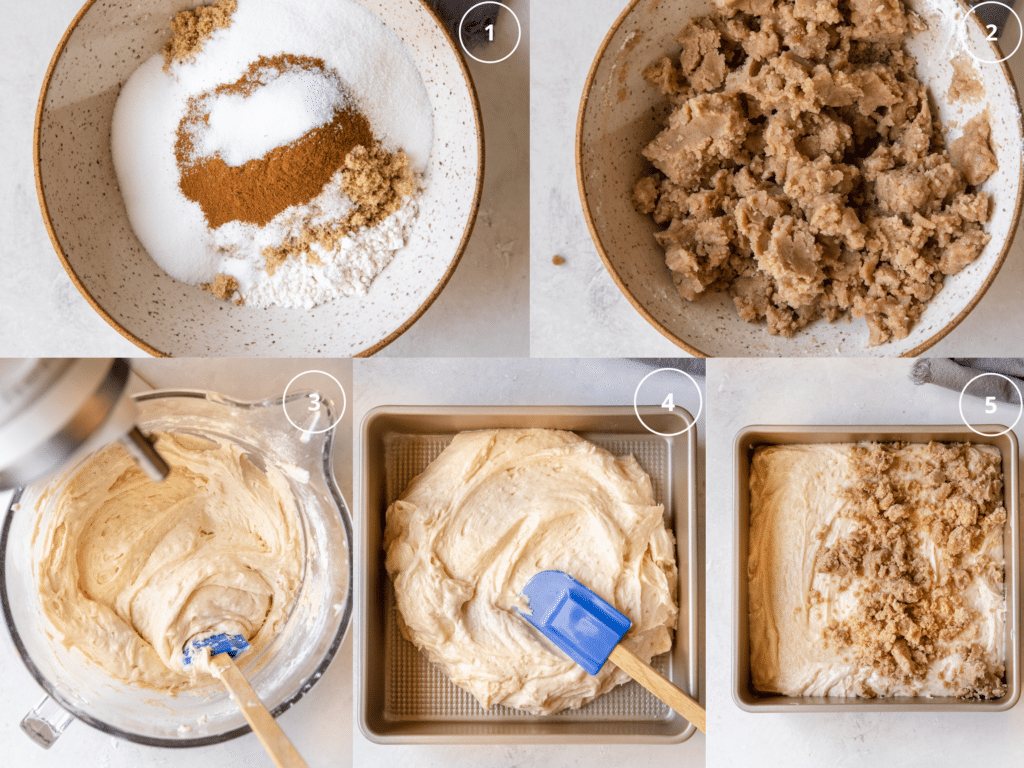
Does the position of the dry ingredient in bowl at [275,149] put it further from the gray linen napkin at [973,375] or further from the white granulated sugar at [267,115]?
the gray linen napkin at [973,375]

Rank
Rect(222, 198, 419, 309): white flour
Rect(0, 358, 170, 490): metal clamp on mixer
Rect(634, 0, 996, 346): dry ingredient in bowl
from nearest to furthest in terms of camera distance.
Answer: Rect(0, 358, 170, 490): metal clamp on mixer < Rect(634, 0, 996, 346): dry ingredient in bowl < Rect(222, 198, 419, 309): white flour

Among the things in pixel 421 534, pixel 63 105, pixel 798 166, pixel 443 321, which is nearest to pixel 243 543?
pixel 421 534

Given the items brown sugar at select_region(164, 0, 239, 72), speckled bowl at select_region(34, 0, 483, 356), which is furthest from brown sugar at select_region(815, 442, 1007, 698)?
brown sugar at select_region(164, 0, 239, 72)

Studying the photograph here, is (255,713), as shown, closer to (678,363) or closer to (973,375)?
(678,363)

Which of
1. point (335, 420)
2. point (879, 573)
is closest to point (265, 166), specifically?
point (335, 420)

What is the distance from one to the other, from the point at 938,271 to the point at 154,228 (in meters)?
0.90

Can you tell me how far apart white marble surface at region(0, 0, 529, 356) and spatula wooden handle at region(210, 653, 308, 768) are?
1.35 ft

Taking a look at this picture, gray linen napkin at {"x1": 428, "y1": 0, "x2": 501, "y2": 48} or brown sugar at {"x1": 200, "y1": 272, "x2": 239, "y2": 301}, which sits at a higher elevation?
gray linen napkin at {"x1": 428, "y1": 0, "x2": 501, "y2": 48}

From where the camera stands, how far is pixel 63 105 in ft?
2.65

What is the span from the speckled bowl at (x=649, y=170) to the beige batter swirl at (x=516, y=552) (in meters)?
0.22

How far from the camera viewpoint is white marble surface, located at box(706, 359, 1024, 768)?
2.87 feet

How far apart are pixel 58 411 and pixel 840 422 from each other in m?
0.83

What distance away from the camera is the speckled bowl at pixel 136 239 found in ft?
2.60

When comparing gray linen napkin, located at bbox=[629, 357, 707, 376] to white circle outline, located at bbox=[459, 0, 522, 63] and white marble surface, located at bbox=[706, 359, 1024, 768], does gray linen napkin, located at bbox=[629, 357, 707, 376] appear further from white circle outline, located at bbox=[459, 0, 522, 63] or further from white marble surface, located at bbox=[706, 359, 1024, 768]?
white circle outline, located at bbox=[459, 0, 522, 63]
